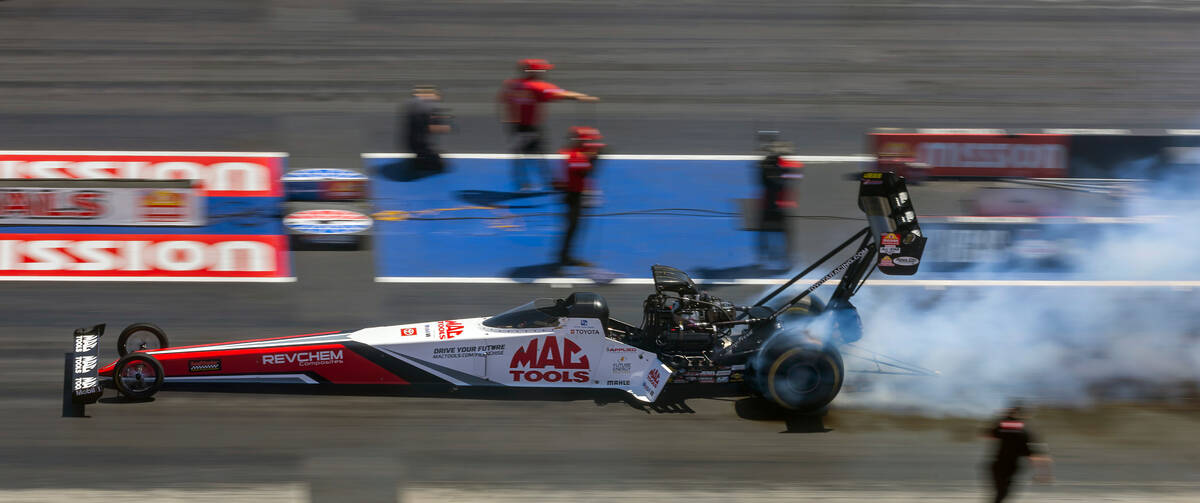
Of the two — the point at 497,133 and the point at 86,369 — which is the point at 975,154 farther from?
the point at 86,369

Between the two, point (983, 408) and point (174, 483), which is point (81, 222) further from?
point (983, 408)

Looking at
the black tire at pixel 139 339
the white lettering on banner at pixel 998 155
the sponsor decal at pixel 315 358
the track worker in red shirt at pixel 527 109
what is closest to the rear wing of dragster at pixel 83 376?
the black tire at pixel 139 339

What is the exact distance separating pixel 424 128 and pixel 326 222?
2.31 meters

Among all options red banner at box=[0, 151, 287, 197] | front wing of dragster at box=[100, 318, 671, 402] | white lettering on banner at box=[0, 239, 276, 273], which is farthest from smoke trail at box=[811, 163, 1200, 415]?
red banner at box=[0, 151, 287, 197]

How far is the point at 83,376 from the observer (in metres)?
11.1

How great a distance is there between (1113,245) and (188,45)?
15.6m

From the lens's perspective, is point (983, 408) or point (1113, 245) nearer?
point (983, 408)

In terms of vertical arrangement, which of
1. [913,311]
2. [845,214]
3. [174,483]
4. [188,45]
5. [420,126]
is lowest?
[174,483]

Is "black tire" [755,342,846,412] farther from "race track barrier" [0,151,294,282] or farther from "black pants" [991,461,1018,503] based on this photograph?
"race track barrier" [0,151,294,282]

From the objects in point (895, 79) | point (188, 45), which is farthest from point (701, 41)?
point (188, 45)

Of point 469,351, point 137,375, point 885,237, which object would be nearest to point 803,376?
point 885,237

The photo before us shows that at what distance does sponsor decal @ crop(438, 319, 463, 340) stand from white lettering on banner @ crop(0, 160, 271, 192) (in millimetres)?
5903

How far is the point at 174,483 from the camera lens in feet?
32.9

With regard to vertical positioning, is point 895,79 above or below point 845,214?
above
